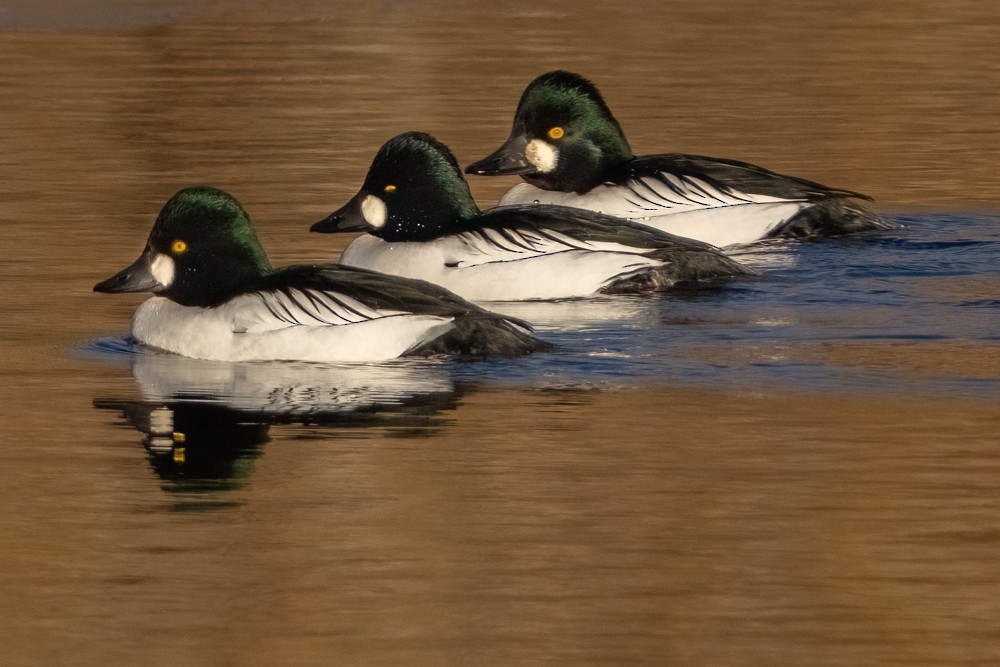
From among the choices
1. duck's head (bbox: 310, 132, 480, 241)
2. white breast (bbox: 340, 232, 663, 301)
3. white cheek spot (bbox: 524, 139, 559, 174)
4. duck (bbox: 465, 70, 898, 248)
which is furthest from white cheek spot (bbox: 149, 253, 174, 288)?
white cheek spot (bbox: 524, 139, 559, 174)

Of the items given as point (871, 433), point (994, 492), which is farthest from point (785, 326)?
point (994, 492)

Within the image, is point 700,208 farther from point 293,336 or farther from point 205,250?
point 293,336

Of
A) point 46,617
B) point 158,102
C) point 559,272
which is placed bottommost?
point 46,617

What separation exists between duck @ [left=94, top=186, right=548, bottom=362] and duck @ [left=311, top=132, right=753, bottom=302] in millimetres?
1412

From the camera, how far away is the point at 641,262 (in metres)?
10.7

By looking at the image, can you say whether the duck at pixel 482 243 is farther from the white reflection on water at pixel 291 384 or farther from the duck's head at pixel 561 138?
the white reflection on water at pixel 291 384

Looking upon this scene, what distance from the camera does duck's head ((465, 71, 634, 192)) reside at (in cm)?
1251

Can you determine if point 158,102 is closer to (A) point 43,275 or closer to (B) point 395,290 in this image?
(A) point 43,275

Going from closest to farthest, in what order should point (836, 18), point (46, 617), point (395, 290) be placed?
point (46, 617)
point (395, 290)
point (836, 18)

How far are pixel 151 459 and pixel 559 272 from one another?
3.78m

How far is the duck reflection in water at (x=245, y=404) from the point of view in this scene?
7223 mm

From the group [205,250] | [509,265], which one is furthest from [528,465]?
[509,265]

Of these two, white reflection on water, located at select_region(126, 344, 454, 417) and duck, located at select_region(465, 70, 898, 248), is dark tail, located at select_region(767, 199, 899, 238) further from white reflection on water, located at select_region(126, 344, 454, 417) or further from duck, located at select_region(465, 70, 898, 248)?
white reflection on water, located at select_region(126, 344, 454, 417)

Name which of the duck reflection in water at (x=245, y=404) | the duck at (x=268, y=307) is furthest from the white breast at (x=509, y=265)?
the duck reflection in water at (x=245, y=404)
